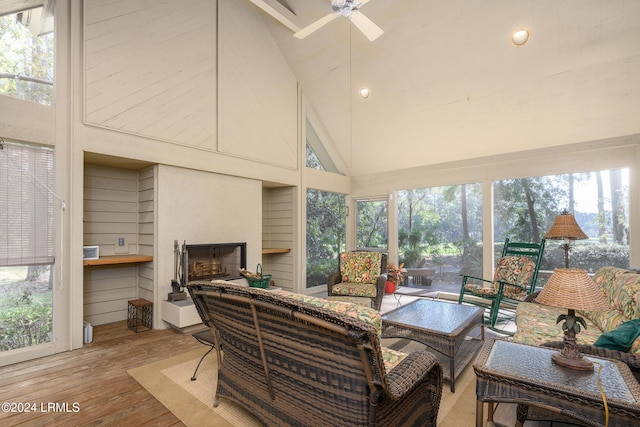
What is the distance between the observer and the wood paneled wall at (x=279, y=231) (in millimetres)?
5805

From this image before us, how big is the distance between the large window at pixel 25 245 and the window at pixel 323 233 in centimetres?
387

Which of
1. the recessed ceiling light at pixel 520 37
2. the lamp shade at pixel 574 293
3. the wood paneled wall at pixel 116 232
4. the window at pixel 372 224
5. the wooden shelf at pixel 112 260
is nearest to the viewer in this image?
the lamp shade at pixel 574 293

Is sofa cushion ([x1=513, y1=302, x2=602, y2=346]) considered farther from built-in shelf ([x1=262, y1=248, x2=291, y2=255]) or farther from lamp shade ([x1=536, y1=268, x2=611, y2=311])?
built-in shelf ([x1=262, y1=248, x2=291, y2=255])

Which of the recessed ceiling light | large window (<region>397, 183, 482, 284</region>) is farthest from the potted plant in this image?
the recessed ceiling light

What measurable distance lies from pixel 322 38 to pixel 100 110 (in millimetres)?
3326

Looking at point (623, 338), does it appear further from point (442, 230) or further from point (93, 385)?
point (442, 230)

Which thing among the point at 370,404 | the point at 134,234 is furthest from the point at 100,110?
the point at 370,404

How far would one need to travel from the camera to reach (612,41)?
3371 mm

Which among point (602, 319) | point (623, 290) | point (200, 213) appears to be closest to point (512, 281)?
point (602, 319)

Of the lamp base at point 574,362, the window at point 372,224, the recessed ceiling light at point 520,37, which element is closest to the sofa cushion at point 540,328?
the lamp base at point 574,362

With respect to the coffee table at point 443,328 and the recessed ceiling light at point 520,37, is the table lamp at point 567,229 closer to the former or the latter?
the coffee table at point 443,328

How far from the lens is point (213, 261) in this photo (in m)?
4.62

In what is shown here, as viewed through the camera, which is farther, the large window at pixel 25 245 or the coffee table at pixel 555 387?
the large window at pixel 25 245

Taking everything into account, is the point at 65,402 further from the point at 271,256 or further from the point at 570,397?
the point at 271,256
